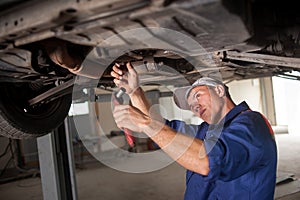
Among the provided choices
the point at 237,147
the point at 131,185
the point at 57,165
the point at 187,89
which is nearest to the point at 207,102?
the point at 187,89

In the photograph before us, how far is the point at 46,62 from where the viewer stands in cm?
134

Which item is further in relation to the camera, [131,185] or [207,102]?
[131,185]

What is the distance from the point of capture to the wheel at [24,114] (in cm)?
181

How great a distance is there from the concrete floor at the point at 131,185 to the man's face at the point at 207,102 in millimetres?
2242

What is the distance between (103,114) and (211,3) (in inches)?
273

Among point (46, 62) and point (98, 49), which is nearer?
point (98, 49)

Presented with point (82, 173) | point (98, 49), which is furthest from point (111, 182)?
point (98, 49)

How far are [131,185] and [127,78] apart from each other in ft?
11.1

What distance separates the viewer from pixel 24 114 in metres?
1.91

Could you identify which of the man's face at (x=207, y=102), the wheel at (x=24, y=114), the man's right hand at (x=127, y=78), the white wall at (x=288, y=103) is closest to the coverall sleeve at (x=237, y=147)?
the man's face at (x=207, y=102)

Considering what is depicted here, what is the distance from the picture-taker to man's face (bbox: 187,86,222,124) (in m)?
1.40

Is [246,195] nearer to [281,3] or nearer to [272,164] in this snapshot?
[272,164]

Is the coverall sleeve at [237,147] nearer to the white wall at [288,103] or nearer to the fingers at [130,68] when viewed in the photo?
the fingers at [130,68]

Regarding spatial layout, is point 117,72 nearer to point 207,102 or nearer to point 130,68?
point 130,68
